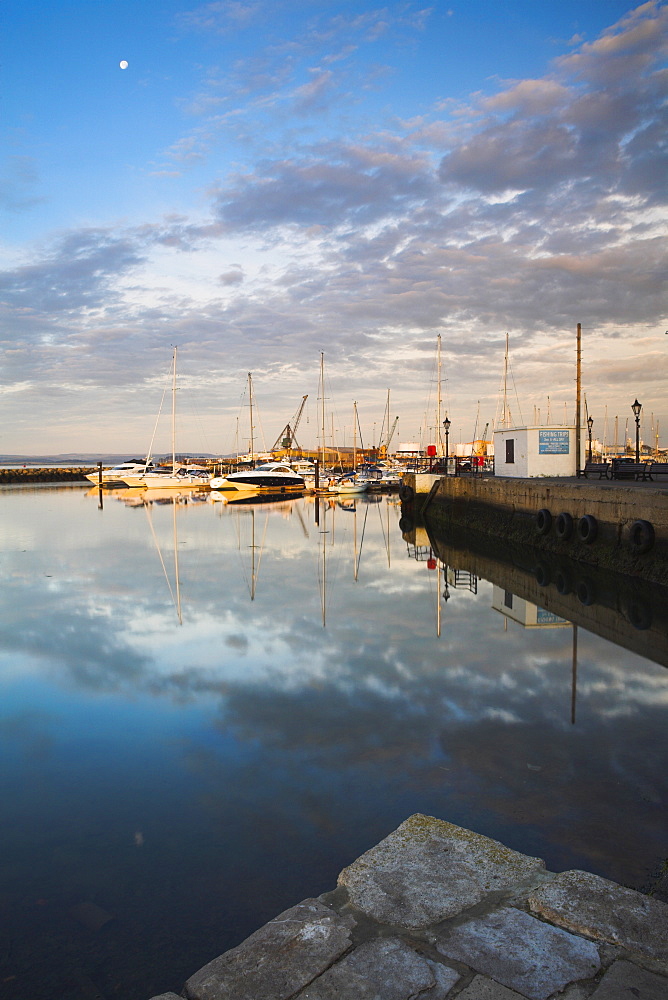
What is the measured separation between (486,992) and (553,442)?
29369mm

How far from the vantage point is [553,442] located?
1198 inches

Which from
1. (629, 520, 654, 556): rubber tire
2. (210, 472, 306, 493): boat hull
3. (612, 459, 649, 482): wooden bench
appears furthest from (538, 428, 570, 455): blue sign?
(210, 472, 306, 493): boat hull

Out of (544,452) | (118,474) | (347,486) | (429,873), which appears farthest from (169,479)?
(429,873)

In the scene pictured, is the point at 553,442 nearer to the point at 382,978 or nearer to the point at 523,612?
the point at 523,612

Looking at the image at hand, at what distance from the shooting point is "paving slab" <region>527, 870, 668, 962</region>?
3490 mm

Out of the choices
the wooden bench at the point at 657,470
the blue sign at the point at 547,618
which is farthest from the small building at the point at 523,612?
the wooden bench at the point at 657,470

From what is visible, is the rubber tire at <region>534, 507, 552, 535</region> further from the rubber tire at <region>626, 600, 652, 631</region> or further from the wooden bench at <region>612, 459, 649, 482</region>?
the rubber tire at <region>626, 600, 652, 631</region>

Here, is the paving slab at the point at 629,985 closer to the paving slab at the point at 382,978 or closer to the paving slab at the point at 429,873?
the paving slab at the point at 382,978

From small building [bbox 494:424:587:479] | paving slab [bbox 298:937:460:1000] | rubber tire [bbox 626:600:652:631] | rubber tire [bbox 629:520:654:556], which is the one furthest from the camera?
small building [bbox 494:424:587:479]

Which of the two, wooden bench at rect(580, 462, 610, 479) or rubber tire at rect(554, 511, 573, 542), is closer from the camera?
rubber tire at rect(554, 511, 573, 542)

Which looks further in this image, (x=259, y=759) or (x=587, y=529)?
(x=587, y=529)

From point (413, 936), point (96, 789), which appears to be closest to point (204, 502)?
point (96, 789)

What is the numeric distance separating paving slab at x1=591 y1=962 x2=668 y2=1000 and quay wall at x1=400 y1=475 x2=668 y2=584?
1449cm

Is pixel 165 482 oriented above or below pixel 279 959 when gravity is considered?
above
